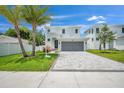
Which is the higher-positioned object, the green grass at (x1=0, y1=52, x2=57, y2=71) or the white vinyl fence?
the white vinyl fence

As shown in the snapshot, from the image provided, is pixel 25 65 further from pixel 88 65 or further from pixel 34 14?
pixel 34 14

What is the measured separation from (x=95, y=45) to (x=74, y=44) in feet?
15.3

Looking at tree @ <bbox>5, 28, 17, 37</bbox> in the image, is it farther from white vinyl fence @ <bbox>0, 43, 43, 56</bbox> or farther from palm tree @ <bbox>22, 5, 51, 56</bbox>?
palm tree @ <bbox>22, 5, 51, 56</bbox>

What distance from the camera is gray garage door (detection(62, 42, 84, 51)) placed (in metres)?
31.0

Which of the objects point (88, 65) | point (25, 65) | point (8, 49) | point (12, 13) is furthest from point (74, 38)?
point (25, 65)

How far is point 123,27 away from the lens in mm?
32812

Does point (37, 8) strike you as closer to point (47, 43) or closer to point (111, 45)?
point (47, 43)

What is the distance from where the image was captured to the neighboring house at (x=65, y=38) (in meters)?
30.9

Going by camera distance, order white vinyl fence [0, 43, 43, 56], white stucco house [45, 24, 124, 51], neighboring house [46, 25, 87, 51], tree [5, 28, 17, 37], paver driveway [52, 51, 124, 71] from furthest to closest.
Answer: tree [5, 28, 17, 37], neighboring house [46, 25, 87, 51], white stucco house [45, 24, 124, 51], white vinyl fence [0, 43, 43, 56], paver driveway [52, 51, 124, 71]

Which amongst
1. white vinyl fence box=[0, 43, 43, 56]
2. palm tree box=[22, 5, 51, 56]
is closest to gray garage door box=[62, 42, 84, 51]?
white vinyl fence box=[0, 43, 43, 56]

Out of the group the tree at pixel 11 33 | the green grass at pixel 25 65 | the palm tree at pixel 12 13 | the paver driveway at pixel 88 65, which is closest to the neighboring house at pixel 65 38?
the tree at pixel 11 33

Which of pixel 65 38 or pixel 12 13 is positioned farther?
pixel 65 38

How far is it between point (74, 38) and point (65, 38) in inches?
63.2

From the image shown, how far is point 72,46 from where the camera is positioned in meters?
31.1
